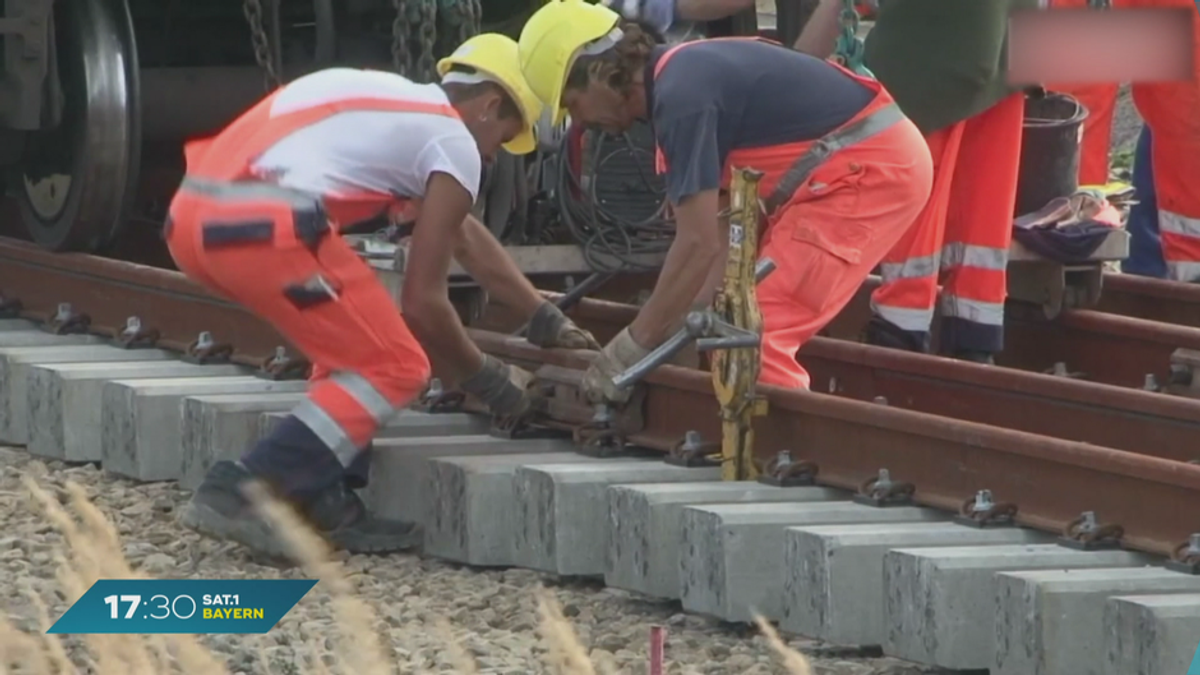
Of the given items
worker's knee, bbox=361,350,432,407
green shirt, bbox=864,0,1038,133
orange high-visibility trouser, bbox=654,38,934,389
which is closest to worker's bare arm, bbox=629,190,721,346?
orange high-visibility trouser, bbox=654,38,934,389

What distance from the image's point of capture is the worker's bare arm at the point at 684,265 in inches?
257

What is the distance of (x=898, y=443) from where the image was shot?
6227 mm

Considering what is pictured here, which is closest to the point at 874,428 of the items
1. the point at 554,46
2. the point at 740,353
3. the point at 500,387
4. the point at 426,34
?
the point at 740,353

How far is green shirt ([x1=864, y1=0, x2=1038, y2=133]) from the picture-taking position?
26.0 feet

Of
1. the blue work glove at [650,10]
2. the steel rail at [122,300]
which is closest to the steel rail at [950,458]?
the steel rail at [122,300]

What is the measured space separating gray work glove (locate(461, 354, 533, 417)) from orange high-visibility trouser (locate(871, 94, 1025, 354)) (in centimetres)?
143

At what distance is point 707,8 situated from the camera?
28.1 ft

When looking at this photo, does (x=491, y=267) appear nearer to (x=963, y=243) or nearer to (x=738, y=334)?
(x=738, y=334)

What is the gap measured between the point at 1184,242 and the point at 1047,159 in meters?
0.86

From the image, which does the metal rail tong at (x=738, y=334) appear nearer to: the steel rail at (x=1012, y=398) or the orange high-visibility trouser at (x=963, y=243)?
the steel rail at (x=1012, y=398)

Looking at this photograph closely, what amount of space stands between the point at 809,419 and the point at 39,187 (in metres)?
3.86

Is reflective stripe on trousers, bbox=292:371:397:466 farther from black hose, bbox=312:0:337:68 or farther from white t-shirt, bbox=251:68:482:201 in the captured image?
black hose, bbox=312:0:337:68

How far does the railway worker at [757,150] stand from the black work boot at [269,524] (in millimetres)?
667

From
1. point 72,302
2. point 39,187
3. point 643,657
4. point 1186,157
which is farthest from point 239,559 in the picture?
point 1186,157
